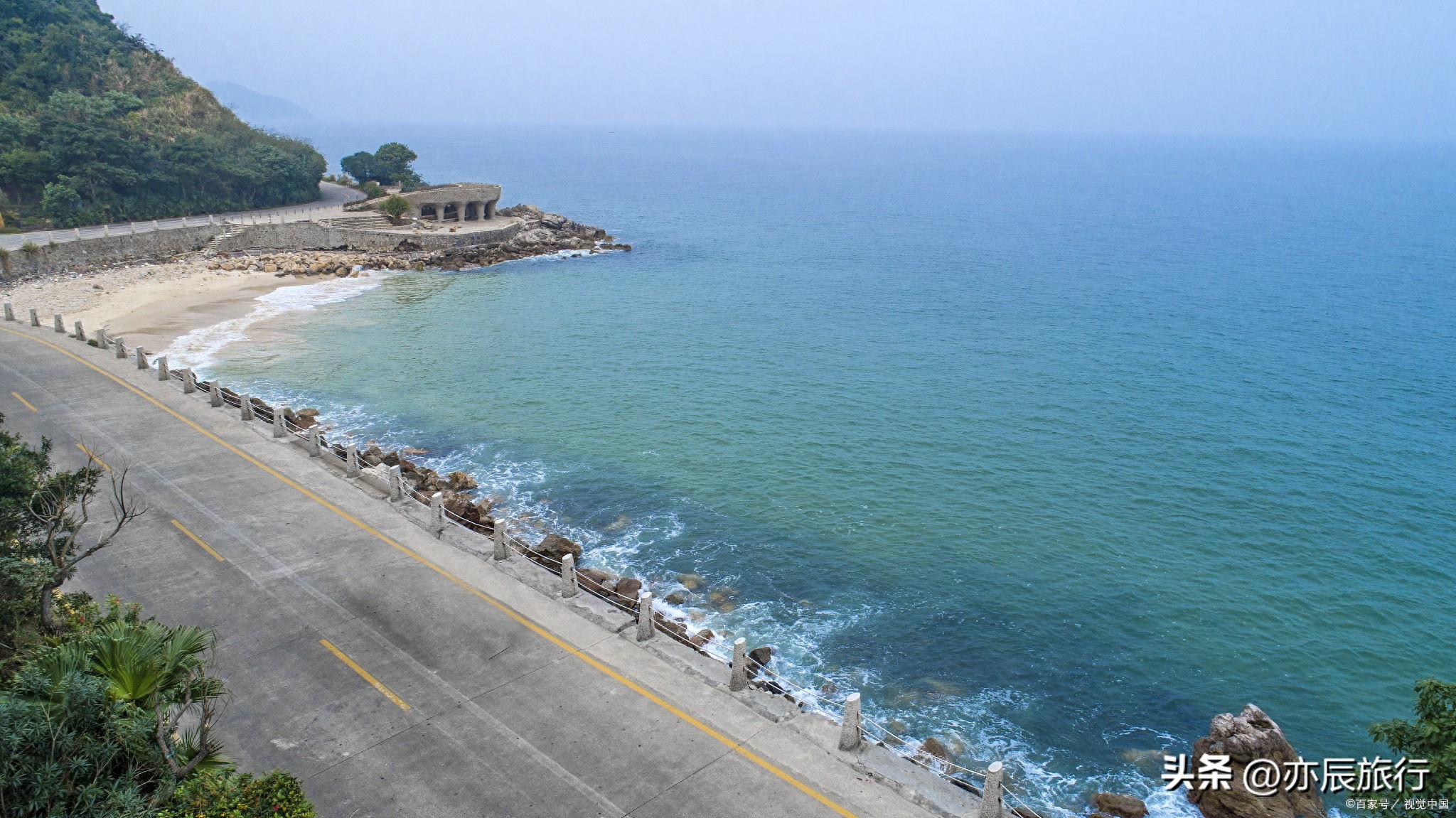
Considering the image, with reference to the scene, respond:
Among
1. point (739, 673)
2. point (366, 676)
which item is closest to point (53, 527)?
point (366, 676)

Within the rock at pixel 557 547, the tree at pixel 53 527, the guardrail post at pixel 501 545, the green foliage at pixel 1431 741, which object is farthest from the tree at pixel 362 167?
the green foliage at pixel 1431 741

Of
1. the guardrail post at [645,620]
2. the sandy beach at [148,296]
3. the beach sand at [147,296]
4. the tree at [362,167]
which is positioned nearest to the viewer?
the guardrail post at [645,620]

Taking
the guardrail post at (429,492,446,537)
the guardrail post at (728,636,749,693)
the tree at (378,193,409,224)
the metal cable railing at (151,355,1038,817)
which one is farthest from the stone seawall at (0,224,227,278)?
the guardrail post at (728,636,749,693)

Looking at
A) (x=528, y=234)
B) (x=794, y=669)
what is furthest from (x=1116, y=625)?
(x=528, y=234)

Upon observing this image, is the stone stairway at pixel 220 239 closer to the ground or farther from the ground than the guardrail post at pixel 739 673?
farther from the ground

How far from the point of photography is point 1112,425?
138 ft

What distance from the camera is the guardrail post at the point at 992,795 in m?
14.6

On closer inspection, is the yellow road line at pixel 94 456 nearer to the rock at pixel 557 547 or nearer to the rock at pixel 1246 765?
the rock at pixel 557 547

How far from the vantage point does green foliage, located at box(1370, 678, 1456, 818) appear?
11688 mm

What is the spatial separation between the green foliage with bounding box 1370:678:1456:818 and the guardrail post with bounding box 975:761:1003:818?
16.5 ft

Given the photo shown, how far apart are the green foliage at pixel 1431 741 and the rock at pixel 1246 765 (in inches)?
264

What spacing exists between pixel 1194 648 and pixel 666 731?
16666 millimetres

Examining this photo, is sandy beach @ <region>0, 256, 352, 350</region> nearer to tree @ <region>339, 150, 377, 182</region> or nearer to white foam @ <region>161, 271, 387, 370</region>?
white foam @ <region>161, 271, 387, 370</region>

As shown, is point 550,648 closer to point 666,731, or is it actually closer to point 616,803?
point 666,731
